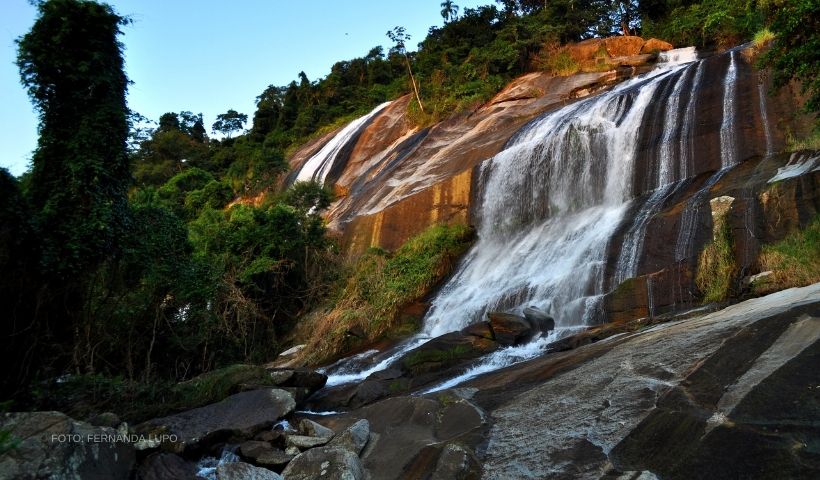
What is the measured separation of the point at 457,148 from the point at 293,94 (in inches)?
1301

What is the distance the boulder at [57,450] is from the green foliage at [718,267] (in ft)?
28.4

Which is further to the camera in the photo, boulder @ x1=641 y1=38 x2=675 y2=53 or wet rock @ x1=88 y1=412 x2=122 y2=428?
boulder @ x1=641 y1=38 x2=675 y2=53

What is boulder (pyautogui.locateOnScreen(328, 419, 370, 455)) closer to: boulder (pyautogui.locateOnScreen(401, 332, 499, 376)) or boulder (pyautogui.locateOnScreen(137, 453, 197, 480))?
boulder (pyautogui.locateOnScreen(137, 453, 197, 480))

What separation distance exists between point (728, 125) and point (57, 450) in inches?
592

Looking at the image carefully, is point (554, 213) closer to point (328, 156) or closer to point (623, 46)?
point (623, 46)

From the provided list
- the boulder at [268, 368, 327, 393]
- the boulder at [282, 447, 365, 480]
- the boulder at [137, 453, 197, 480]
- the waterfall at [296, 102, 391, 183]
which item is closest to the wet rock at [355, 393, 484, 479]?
the boulder at [282, 447, 365, 480]

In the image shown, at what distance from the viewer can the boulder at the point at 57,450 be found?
435cm

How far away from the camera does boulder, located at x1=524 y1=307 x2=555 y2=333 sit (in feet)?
34.1

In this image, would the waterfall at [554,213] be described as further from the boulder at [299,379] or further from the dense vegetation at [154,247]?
the boulder at [299,379]

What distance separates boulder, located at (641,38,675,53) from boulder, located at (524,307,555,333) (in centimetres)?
1988

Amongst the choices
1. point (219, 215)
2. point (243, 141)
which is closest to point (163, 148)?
point (243, 141)

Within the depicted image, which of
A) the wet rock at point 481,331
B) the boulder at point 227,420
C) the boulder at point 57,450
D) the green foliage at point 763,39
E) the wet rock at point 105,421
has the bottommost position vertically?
the wet rock at point 481,331

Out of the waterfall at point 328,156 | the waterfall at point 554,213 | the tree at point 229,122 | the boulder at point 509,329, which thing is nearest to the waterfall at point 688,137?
the waterfall at point 554,213

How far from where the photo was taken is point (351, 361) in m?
12.0
